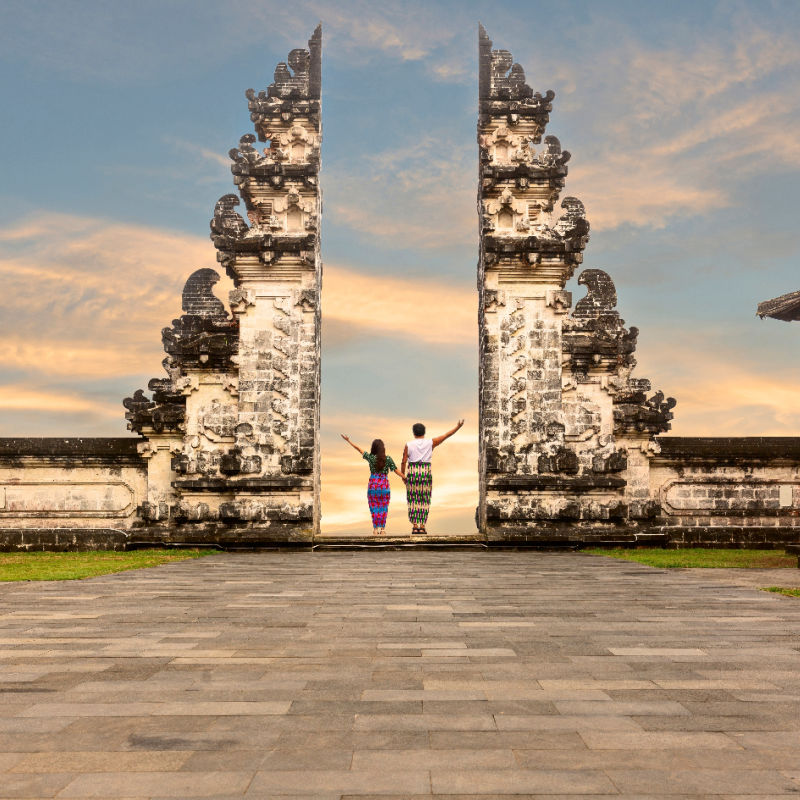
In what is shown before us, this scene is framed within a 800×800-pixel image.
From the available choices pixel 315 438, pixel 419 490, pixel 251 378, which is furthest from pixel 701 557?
pixel 251 378

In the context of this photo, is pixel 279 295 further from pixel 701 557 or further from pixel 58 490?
pixel 701 557

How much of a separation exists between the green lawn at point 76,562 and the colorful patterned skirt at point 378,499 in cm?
341

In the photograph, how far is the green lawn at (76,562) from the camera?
11547mm

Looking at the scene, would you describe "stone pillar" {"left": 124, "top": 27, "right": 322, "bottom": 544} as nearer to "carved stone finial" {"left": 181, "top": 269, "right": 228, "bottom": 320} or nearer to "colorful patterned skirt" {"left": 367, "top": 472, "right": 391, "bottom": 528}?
"carved stone finial" {"left": 181, "top": 269, "right": 228, "bottom": 320}

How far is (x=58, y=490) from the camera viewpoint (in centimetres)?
1788

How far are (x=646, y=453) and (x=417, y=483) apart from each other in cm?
493

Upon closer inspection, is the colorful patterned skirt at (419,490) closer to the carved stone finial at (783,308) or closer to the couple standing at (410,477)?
the couple standing at (410,477)

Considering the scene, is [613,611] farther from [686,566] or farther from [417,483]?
[417,483]

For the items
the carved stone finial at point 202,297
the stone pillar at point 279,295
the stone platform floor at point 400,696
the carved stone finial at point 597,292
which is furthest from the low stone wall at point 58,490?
the carved stone finial at point 597,292

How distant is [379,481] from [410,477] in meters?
0.66

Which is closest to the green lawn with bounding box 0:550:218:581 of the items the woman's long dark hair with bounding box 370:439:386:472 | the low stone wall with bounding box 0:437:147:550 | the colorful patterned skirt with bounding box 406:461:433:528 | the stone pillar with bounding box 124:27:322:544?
the low stone wall with bounding box 0:437:147:550

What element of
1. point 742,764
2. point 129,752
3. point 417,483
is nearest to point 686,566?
point 417,483

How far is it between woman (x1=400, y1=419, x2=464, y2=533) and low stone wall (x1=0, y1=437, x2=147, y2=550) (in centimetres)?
579

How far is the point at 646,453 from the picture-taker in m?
18.1
